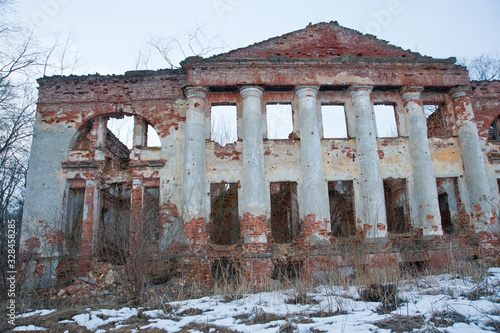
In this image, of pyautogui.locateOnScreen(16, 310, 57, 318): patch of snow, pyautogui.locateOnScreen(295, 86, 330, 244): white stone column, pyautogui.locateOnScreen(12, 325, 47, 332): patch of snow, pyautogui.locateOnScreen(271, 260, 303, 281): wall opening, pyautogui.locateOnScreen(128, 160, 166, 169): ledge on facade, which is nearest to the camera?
pyautogui.locateOnScreen(12, 325, 47, 332): patch of snow

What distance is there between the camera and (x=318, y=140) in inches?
476

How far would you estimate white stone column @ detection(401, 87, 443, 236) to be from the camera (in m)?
11.7

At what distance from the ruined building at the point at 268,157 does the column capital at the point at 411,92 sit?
0.04 meters

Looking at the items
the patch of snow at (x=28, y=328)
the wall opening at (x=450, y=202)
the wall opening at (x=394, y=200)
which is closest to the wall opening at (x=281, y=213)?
the wall opening at (x=394, y=200)

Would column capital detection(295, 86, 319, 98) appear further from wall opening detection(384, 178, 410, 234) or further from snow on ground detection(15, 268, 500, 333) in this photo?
snow on ground detection(15, 268, 500, 333)

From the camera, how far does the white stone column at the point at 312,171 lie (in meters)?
11.3

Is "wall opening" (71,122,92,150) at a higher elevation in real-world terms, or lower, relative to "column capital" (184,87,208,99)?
lower

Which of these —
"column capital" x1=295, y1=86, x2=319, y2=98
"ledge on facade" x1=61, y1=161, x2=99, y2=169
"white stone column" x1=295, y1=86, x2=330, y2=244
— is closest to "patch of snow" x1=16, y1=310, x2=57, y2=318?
"ledge on facade" x1=61, y1=161, x2=99, y2=169

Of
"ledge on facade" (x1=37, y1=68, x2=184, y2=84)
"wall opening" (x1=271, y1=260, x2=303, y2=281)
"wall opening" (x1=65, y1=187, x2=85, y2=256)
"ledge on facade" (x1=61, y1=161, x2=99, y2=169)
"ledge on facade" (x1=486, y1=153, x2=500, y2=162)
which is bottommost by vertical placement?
"wall opening" (x1=271, y1=260, x2=303, y2=281)

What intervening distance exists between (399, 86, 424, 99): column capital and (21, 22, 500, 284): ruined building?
0.04 metres

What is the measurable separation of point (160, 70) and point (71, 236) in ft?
20.3

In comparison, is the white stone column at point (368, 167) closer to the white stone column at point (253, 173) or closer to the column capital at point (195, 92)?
the white stone column at point (253, 173)

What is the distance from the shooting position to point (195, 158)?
11.6 metres

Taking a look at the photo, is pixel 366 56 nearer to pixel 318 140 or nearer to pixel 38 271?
pixel 318 140
